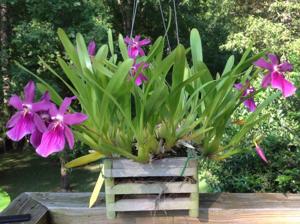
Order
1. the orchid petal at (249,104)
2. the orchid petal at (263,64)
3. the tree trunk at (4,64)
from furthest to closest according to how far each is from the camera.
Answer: the tree trunk at (4,64), the orchid petal at (249,104), the orchid petal at (263,64)

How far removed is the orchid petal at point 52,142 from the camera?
2.43 feet

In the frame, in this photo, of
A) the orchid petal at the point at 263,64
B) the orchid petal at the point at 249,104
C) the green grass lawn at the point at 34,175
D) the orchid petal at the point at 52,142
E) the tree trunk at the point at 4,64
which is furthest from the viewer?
the green grass lawn at the point at 34,175

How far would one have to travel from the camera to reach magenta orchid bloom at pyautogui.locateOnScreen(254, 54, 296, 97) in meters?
0.90

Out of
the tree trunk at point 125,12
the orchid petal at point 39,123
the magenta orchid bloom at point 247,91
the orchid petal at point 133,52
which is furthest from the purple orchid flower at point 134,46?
the tree trunk at point 125,12

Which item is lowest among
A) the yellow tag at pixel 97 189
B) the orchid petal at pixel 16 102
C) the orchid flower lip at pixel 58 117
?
the yellow tag at pixel 97 189

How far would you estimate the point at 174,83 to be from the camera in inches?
34.5

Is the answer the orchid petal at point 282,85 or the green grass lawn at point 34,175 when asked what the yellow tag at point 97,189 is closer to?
the orchid petal at point 282,85

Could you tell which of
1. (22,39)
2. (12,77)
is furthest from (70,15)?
(12,77)

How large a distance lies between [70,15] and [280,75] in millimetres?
5001

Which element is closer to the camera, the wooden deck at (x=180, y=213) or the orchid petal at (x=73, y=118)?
the orchid petal at (x=73, y=118)

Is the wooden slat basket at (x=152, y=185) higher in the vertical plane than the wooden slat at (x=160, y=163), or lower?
lower

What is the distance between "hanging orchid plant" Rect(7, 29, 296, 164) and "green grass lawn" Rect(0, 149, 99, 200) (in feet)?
19.2

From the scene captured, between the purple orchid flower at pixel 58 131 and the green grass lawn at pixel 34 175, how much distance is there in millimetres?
5961

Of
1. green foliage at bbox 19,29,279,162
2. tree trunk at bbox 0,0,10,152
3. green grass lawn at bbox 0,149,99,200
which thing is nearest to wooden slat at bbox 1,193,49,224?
green foliage at bbox 19,29,279,162
